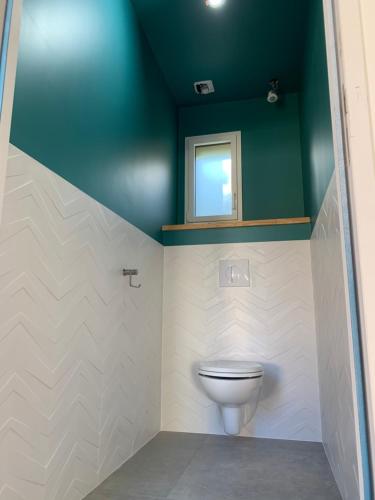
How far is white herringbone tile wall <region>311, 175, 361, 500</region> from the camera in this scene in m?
1.30

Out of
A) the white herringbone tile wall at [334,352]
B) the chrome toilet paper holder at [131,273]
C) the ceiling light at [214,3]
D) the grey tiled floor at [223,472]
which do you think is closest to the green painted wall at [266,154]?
the white herringbone tile wall at [334,352]

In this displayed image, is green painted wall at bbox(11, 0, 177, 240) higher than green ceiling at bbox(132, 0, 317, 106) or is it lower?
lower

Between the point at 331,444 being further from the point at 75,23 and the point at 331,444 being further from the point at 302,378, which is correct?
the point at 75,23

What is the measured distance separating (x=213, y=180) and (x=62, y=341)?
218 cm

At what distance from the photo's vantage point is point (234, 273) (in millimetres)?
2625

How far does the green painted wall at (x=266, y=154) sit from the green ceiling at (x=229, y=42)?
143 mm

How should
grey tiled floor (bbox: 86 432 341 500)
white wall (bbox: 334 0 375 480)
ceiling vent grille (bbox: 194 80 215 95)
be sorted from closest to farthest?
white wall (bbox: 334 0 375 480)
grey tiled floor (bbox: 86 432 341 500)
ceiling vent grille (bbox: 194 80 215 95)

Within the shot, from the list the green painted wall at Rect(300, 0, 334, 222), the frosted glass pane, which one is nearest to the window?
the frosted glass pane

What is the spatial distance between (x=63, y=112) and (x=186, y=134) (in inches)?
77.9

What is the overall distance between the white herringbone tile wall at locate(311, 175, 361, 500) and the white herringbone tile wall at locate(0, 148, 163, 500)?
1022 mm

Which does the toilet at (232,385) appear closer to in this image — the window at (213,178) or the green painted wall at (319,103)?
the green painted wall at (319,103)

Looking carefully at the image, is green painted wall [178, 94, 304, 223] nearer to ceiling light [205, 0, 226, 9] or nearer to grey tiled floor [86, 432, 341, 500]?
ceiling light [205, 0, 226, 9]

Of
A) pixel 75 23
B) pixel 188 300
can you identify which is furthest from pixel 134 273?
pixel 75 23

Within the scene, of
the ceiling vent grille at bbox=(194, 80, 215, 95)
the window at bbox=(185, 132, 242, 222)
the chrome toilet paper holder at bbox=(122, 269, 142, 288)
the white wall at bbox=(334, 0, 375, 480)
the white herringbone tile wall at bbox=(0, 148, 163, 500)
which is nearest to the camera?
the white wall at bbox=(334, 0, 375, 480)
